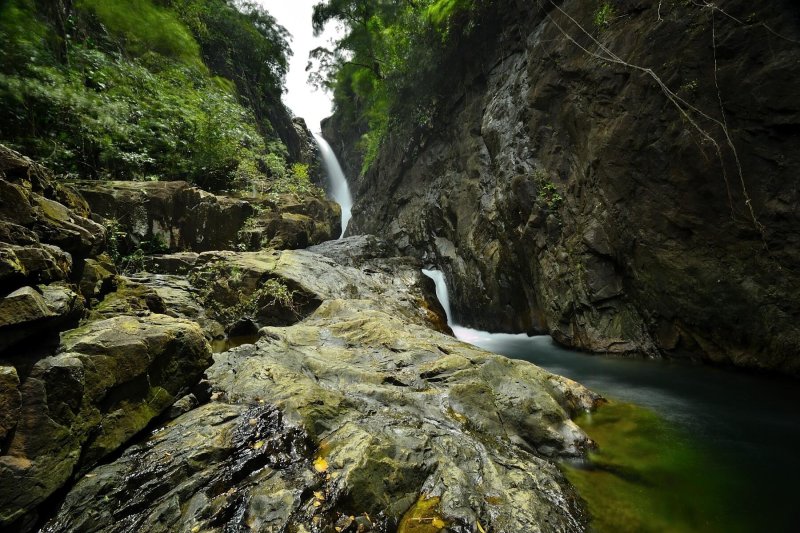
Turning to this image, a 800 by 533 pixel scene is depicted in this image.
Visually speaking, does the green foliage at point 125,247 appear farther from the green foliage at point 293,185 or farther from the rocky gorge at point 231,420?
the green foliage at point 293,185

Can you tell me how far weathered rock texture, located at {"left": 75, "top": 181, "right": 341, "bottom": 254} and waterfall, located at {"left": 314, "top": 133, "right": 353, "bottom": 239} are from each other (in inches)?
500

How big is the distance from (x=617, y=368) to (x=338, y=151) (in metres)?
28.3

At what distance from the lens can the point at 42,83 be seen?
6262 mm

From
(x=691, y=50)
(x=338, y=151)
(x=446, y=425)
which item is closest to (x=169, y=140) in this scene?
(x=446, y=425)

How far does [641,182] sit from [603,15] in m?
3.83

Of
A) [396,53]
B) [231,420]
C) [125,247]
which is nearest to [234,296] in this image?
[125,247]

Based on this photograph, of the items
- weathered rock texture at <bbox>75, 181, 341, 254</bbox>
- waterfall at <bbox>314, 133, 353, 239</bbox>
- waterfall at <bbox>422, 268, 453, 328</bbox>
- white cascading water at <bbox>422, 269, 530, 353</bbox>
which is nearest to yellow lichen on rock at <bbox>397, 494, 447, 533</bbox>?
white cascading water at <bbox>422, 269, 530, 353</bbox>

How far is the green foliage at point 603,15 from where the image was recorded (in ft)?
23.2

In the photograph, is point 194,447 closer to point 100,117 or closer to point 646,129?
point 100,117

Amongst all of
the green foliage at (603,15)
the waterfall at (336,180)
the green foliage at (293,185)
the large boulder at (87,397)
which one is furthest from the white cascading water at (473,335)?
the waterfall at (336,180)

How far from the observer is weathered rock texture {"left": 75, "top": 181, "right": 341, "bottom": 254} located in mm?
6969

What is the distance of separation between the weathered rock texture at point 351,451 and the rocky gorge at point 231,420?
14 mm

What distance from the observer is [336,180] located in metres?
27.4

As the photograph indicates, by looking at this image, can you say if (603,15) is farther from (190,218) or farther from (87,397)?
(190,218)
